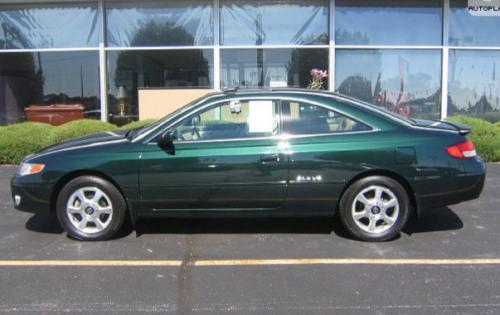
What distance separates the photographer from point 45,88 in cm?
1366

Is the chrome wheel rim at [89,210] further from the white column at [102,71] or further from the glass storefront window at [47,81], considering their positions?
the glass storefront window at [47,81]

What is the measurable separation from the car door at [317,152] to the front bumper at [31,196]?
2444mm

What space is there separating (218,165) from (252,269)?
1139mm

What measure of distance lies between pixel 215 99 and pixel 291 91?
31.0 inches

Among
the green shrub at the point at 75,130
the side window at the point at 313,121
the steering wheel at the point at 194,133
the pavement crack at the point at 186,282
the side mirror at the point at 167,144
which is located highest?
the side window at the point at 313,121

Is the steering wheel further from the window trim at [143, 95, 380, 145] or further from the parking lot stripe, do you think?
the parking lot stripe

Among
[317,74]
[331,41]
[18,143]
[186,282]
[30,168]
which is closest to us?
[186,282]

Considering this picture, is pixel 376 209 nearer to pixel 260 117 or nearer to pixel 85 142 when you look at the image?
pixel 260 117

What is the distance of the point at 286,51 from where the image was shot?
1329 centimetres

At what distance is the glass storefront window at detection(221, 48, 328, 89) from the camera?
43.3 ft

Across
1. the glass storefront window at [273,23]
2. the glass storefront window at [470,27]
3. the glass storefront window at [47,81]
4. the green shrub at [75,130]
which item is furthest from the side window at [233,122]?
the glass storefront window at [470,27]

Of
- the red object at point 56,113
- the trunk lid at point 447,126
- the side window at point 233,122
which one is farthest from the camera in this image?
the red object at point 56,113

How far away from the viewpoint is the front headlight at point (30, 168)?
18.1 ft

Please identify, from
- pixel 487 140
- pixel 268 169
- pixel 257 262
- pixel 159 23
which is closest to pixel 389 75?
pixel 487 140
